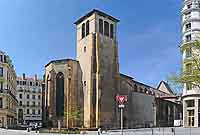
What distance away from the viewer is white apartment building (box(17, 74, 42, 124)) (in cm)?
13862

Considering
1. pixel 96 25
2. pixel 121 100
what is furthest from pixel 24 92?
pixel 121 100

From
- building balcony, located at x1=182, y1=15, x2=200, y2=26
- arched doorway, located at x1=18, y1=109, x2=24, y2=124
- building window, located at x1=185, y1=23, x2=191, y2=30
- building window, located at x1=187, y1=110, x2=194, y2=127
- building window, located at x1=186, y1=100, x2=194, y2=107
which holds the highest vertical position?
building balcony, located at x1=182, y1=15, x2=200, y2=26

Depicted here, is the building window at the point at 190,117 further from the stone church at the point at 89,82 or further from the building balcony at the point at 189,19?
the building balcony at the point at 189,19

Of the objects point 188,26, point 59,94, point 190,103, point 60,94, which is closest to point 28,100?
point 59,94

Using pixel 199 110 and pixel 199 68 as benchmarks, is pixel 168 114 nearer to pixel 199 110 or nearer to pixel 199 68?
pixel 199 110

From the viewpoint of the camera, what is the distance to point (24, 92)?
142 m

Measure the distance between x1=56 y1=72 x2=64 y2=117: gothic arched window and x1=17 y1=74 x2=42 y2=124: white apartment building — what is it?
5446cm

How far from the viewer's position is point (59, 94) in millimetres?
86625

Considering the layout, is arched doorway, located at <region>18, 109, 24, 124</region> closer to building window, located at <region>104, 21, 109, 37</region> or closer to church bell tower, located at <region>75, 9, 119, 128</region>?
church bell tower, located at <region>75, 9, 119, 128</region>

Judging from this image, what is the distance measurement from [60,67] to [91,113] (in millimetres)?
14371

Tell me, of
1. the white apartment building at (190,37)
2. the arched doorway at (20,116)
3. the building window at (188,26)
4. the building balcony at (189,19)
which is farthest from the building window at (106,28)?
the arched doorway at (20,116)

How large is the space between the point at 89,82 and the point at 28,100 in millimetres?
66862

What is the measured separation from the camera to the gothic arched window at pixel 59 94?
279 feet

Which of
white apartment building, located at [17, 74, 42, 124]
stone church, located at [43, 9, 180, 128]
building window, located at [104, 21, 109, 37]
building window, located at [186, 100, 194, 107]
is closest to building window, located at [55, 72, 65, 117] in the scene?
stone church, located at [43, 9, 180, 128]
